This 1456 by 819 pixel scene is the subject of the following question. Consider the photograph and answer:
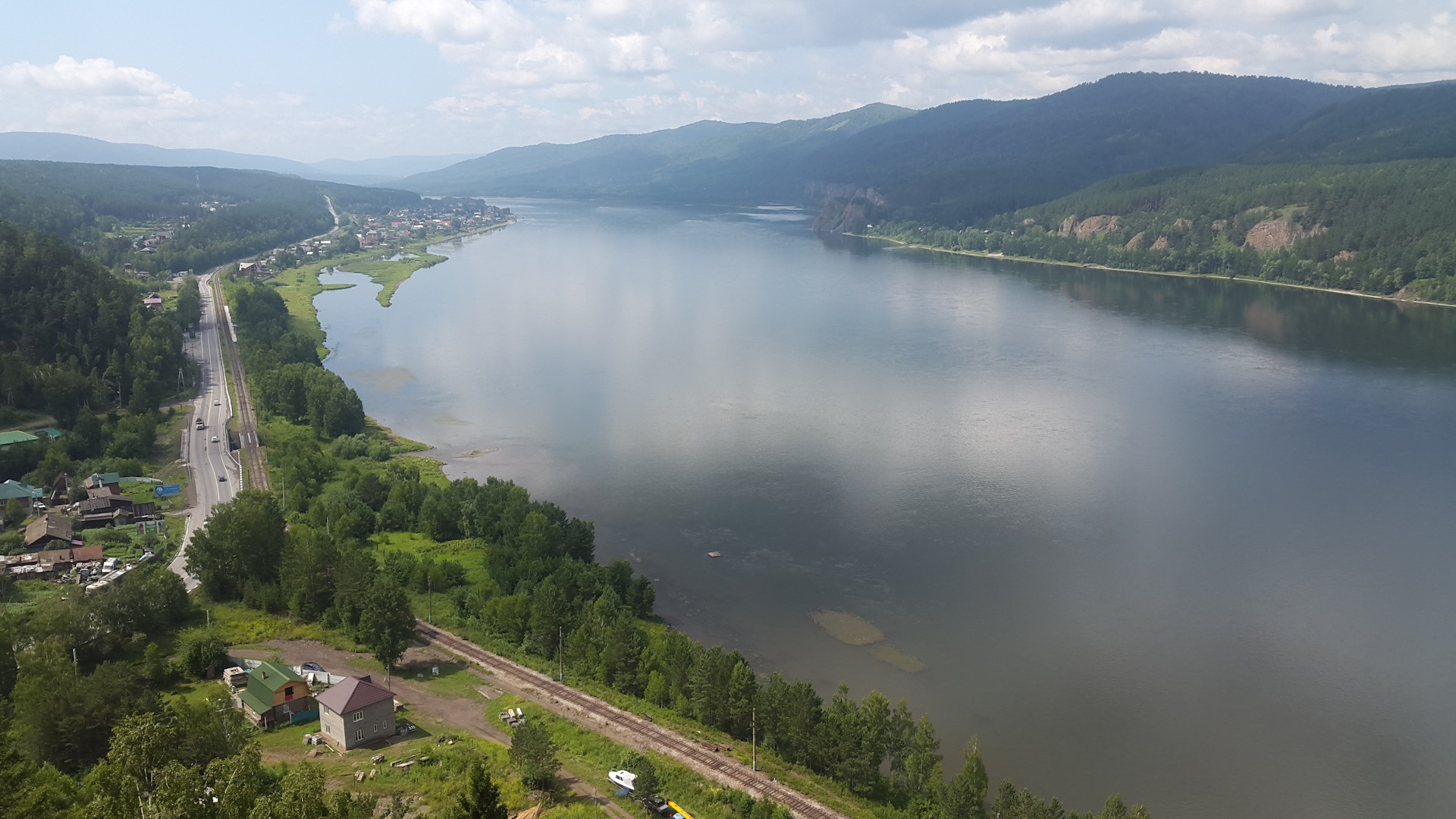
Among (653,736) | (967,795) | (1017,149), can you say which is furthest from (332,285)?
(1017,149)

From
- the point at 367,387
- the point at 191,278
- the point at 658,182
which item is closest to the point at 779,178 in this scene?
the point at 658,182

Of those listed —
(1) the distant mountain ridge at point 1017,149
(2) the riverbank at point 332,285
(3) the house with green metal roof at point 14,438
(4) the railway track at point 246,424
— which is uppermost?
(1) the distant mountain ridge at point 1017,149

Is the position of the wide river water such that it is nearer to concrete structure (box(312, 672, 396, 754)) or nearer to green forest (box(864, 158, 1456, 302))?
concrete structure (box(312, 672, 396, 754))

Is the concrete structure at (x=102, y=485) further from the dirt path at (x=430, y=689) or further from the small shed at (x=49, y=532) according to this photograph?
the dirt path at (x=430, y=689)

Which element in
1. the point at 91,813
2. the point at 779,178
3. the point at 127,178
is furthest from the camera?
the point at 779,178

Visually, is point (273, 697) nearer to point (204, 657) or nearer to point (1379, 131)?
point (204, 657)

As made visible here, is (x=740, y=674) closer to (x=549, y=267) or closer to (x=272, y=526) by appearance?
(x=272, y=526)

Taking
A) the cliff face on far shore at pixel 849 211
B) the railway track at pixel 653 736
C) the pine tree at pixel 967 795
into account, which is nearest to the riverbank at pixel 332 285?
the railway track at pixel 653 736
